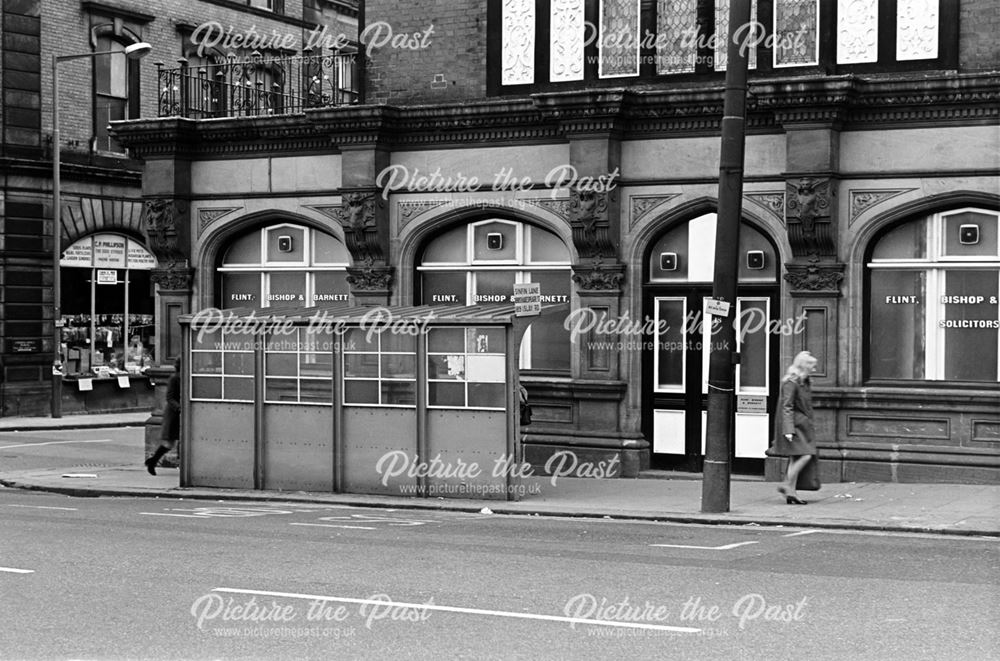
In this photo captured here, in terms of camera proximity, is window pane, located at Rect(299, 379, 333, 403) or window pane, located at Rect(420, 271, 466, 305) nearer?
window pane, located at Rect(299, 379, 333, 403)

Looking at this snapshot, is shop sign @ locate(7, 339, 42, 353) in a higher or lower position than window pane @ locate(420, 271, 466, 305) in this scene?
lower

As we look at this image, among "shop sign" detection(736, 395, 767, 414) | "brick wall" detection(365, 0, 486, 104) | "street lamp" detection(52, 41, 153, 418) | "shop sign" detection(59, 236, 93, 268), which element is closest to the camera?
"shop sign" detection(736, 395, 767, 414)

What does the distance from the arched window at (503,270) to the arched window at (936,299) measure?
14.7 ft

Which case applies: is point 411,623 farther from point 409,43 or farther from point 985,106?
point 409,43

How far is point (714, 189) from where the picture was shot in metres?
19.5

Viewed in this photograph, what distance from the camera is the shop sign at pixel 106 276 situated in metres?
38.1

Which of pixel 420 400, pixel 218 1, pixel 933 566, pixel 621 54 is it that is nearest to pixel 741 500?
pixel 420 400

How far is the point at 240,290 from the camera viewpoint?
76.4 ft

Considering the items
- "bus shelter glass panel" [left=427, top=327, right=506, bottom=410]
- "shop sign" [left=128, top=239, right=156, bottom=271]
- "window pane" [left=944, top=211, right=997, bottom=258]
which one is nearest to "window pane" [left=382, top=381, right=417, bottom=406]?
"bus shelter glass panel" [left=427, top=327, right=506, bottom=410]

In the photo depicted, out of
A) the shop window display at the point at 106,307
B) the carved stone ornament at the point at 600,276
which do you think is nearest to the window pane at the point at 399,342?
the carved stone ornament at the point at 600,276

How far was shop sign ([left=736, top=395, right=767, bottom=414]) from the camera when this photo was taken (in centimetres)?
1956

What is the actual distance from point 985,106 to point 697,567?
878cm

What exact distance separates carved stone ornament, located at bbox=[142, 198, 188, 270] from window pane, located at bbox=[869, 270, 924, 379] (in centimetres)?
1094

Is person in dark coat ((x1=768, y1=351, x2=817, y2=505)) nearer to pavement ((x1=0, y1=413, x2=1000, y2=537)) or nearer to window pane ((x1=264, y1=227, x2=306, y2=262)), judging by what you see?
pavement ((x1=0, y1=413, x2=1000, y2=537))
